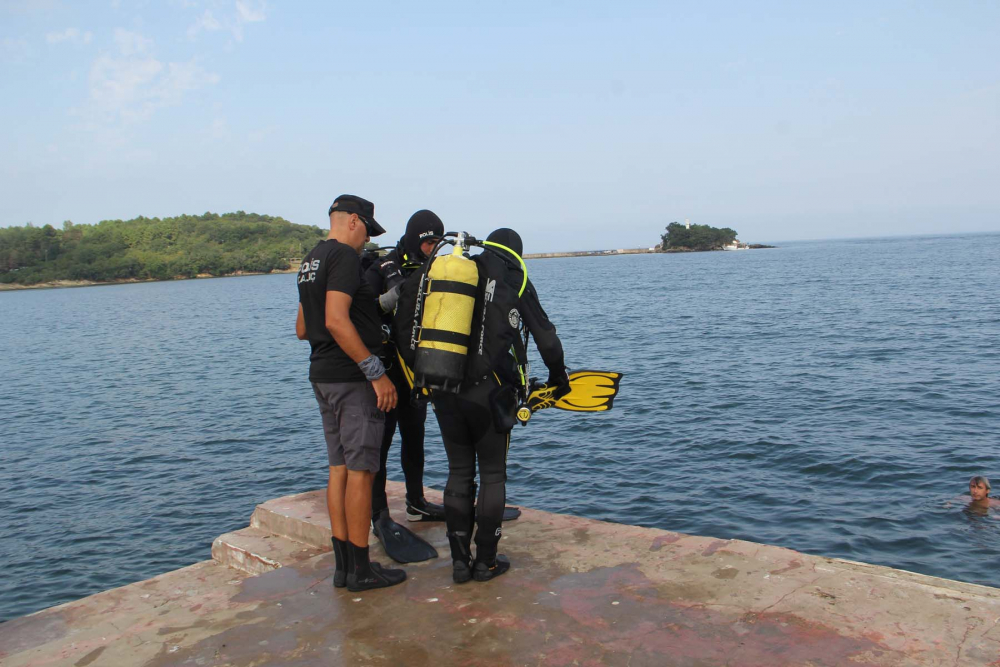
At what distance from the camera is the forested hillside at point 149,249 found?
5940 inches

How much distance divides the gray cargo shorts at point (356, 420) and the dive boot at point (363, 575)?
48 cm

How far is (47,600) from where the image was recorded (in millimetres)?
7754

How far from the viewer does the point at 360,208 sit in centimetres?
445

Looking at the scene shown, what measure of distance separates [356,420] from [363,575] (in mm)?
896

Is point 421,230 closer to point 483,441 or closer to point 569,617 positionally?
point 483,441

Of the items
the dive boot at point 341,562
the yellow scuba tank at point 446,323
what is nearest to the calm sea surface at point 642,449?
the dive boot at point 341,562

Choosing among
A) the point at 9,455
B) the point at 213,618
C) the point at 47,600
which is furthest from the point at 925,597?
the point at 9,455

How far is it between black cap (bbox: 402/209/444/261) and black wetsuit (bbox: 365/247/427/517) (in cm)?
13

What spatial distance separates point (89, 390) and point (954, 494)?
2182 cm

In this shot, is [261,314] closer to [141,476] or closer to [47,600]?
[141,476]

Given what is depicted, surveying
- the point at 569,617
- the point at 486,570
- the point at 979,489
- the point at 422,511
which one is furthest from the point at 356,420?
the point at 979,489

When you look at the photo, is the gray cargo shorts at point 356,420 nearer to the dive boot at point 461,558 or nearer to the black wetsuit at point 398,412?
the black wetsuit at point 398,412

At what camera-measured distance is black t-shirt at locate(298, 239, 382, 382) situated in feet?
13.8

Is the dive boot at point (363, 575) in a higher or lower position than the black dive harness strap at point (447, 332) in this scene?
lower
